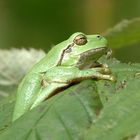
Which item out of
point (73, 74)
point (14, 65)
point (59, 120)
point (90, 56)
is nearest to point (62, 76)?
point (73, 74)

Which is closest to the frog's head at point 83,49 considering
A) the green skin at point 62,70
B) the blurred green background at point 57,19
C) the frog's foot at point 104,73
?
the green skin at point 62,70

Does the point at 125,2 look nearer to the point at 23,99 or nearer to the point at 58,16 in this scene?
the point at 58,16

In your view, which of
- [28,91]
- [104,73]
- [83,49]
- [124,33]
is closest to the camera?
[104,73]

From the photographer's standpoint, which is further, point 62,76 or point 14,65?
point 14,65

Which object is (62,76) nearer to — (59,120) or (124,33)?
(124,33)

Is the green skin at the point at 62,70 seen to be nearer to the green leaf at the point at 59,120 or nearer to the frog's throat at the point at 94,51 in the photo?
the frog's throat at the point at 94,51

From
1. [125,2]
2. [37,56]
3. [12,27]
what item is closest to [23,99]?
[37,56]
